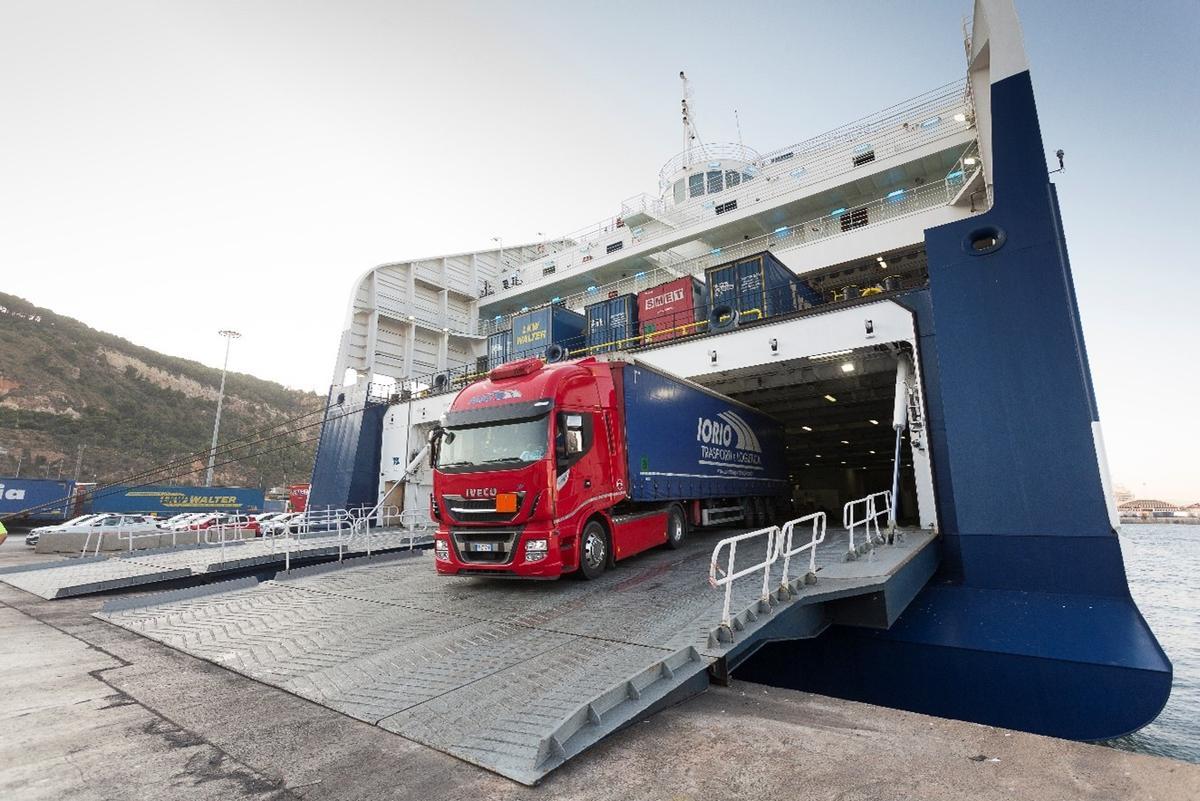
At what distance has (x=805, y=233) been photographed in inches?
917

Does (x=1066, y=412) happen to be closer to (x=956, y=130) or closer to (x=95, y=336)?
(x=956, y=130)

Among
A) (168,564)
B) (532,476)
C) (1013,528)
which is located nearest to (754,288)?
(1013,528)

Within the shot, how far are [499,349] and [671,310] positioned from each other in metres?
8.59

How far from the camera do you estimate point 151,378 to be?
78.1 metres

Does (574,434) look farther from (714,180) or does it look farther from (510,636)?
(714,180)

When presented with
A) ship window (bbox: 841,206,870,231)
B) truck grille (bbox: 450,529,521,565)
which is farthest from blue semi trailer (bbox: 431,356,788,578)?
ship window (bbox: 841,206,870,231)

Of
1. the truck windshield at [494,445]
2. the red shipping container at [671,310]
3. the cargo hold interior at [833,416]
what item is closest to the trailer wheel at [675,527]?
the truck windshield at [494,445]

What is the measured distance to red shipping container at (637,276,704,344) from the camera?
18.8m

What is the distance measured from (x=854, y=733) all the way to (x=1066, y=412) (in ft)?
27.3

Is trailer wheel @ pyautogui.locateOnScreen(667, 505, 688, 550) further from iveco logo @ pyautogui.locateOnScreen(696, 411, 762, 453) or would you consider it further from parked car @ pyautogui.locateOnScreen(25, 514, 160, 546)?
parked car @ pyautogui.locateOnScreen(25, 514, 160, 546)

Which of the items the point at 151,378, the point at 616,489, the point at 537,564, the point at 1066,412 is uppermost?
the point at 151,378

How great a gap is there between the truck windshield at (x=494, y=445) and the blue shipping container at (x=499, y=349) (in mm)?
14498

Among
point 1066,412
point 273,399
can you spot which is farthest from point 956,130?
point 273,399

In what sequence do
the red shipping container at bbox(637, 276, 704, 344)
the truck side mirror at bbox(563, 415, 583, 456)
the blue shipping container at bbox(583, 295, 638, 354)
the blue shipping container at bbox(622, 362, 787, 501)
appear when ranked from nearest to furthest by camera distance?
the truck side mirror at bbox(563, 415, 583, 456) → the blue shipping container at bbox(622, 362, 787, 501) → the red shipping container at bbox(637, 276, 704, 344) → the blue shipping container at bbox(583, 295, 638, 354)
